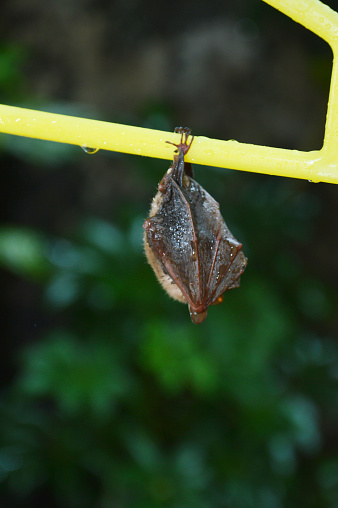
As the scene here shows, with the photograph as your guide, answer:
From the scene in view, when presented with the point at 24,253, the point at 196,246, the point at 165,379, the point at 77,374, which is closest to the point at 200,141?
the point at 196,246

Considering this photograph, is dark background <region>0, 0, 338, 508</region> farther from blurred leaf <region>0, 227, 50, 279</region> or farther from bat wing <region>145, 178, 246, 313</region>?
bat wing <region>145, 178, 246, 313</region>

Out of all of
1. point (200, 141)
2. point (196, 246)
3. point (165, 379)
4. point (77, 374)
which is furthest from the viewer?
point (77, 374)

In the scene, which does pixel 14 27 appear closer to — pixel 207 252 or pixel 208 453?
pixel 208 453

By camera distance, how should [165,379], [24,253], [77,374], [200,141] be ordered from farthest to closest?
[24,253] < [77,374] < [165,379] < [200,141]

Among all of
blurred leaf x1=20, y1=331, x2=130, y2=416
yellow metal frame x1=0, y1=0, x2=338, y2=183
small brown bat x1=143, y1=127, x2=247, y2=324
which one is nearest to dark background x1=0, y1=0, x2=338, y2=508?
blurred leaf x1=20, y1=331, x2=130, y2=416

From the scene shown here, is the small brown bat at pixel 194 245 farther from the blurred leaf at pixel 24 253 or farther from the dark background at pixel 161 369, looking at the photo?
the blurred leaf at pixel 24 253

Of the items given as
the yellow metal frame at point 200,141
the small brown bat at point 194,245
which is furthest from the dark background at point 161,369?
the yellow metal frame at point 200,141

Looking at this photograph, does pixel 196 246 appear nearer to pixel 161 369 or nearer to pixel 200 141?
pixel 200 141
